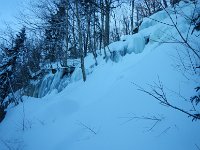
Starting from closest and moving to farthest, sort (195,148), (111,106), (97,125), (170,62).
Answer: (195,148) < (97,125) < (111,106) < (170,62)

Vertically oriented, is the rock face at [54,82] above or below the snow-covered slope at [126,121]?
below

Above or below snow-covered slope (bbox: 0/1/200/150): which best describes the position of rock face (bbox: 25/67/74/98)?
below

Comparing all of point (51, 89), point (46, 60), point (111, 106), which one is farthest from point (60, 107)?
point (46, 60)

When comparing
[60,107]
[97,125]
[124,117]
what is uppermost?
[124,117]

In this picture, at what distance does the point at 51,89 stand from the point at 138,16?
19401 millimetres

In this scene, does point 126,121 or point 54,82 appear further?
point 54,82

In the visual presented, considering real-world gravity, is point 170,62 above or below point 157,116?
above

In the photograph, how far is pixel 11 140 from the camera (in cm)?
897

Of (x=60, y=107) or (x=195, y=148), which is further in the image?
(x=60, y=107)

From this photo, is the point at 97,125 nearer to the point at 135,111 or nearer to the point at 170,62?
the point at 135,111

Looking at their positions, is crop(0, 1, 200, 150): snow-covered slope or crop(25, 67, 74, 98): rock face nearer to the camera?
crop(0, 1, 200, 150): snow-covered slope

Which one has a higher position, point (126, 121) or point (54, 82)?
point (126, 121)

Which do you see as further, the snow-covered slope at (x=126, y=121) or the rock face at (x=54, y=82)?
the rock face at (x=54, y=82)

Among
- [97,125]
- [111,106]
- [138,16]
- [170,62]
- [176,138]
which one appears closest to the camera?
[176,138]
